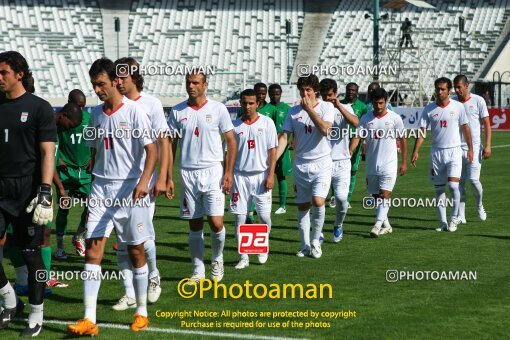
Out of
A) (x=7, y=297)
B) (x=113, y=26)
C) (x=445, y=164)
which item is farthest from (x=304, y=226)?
(x=113, y=26)

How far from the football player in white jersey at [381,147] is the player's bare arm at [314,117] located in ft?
7.51

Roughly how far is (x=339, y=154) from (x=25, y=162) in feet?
23.1

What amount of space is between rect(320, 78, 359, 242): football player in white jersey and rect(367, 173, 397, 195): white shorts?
1.36ft

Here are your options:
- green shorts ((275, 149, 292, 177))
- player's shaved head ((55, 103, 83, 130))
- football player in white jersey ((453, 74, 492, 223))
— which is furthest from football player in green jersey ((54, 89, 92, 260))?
football player in white jersey ((453, 74, 492, 223))

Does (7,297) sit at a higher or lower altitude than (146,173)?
lower

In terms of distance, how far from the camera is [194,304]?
29.3 feet

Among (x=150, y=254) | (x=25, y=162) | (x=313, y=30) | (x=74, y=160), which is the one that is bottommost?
(x=150, y=254)

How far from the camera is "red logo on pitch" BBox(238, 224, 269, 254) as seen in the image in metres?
10.8

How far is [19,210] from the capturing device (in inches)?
301

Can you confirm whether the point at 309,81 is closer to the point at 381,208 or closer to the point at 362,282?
the point at 362,282

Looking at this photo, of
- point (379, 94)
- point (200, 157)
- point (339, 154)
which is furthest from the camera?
point (339, 154)

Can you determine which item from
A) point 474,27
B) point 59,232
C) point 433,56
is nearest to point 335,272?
point 59,232

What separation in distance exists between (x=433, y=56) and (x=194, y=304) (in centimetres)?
5126

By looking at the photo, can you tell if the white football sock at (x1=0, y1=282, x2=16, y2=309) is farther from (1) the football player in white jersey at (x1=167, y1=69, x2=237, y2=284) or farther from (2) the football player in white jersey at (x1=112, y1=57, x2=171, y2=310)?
(1) the football player in white jersey at (x1=167, y1=69, x2=237, y2=284)
